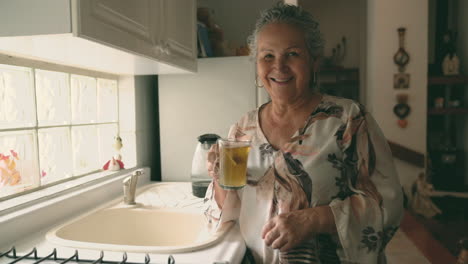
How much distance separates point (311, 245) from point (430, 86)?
449cm

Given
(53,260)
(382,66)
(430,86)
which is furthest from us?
(430,86)

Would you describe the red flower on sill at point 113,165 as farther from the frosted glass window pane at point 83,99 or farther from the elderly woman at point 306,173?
the elderly woman at point 306,173

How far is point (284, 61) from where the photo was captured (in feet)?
3.57

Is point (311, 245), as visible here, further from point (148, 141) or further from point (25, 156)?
point (148, 141)

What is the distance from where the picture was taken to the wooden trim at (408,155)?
4.07m

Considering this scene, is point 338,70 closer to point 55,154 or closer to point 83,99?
point 83,99

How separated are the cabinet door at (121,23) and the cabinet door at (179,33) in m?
0.09

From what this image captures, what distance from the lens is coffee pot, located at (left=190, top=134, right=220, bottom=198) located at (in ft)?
5.62

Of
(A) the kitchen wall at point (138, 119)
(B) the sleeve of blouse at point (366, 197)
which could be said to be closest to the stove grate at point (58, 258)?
(B) the sleeve of blouse at point (366, 197)

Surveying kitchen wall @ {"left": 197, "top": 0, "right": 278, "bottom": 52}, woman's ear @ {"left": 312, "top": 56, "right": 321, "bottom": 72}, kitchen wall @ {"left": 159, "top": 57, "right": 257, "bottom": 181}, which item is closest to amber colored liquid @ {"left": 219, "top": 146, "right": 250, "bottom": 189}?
woman's ear @ {"left": 312, "top": 56, "right": 321, "bottom": 72}

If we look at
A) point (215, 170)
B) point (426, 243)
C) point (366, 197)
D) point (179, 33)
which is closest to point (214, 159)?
point (215, 170)

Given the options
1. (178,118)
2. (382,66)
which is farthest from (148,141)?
(382,66)

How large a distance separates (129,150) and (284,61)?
1264 millimetres

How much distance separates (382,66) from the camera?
417 centimetres
